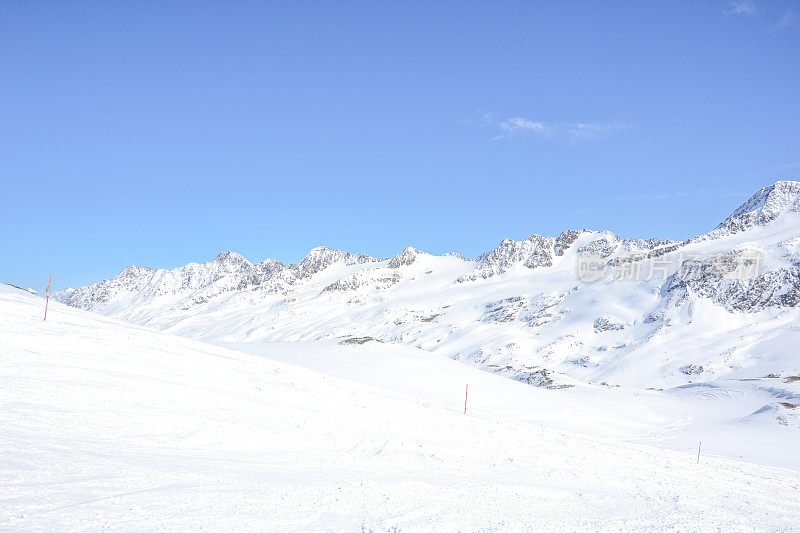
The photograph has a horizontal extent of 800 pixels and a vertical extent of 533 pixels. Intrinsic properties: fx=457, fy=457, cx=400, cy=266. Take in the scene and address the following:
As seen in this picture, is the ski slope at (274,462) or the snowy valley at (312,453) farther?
the snowy valley at (312,453)

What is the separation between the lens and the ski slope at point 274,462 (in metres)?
8.34

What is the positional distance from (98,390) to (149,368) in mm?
4030

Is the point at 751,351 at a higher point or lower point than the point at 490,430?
higher

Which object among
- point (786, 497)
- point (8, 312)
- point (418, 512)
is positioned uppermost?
point (8, 312)

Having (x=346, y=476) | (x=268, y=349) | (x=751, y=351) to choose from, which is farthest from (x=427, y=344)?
(x=346, y=476)

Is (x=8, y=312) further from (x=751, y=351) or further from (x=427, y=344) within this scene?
(x=427, y=344)

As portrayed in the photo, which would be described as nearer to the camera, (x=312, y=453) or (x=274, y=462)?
(x=274, y=462)

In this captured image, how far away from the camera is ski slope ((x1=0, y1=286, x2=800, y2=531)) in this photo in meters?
8.34

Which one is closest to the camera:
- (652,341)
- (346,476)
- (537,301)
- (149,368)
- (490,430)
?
(346,476)

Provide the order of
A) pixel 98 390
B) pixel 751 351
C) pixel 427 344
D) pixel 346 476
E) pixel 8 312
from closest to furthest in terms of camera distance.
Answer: pixel 346 476
pixel 98 390
pixel 8 312
pixel 751 351
pixel 427 344

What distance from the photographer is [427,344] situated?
559 ft

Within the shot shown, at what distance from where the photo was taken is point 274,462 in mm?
11625

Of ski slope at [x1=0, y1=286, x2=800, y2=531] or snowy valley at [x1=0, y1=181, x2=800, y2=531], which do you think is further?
snowy valley at [x1=0, y1=181, x2=800, y2=531]

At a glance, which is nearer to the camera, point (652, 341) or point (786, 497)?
point (786, 497)
